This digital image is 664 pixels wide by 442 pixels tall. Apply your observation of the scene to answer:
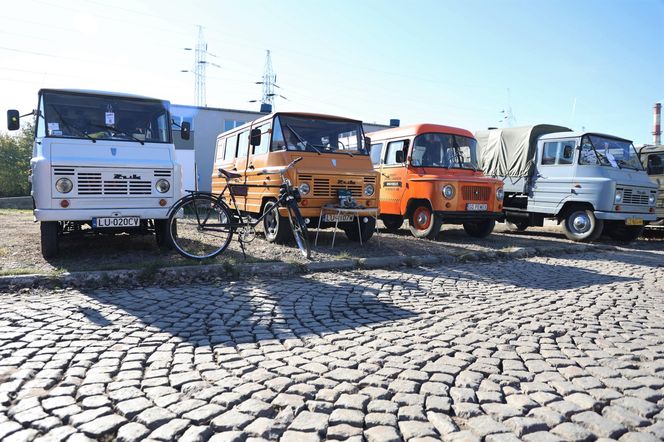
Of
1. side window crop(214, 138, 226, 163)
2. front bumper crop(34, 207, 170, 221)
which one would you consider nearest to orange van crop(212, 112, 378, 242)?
front bumper crop(34, 207, 170, 221)

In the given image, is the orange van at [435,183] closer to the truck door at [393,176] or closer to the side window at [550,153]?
the truck door at [393,176]

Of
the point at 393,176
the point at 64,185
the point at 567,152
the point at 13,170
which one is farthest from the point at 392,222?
the point at 13,170

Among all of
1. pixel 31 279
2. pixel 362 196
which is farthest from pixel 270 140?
pixel 31 279

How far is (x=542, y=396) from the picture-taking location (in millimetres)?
2664

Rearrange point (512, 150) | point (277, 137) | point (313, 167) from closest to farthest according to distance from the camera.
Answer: point (313, 167)
point (277, 137)
point (512, 150)

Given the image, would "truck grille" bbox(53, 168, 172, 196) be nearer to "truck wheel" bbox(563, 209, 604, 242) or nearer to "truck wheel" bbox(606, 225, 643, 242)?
"truck wheel" bbox(563, 209, 604, 242)

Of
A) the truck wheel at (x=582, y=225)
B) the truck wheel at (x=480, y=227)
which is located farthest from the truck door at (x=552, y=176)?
the truck wheel at (x=480, y=227)

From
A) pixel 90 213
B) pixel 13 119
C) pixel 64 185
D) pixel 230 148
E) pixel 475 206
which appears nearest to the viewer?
pixel 64 185

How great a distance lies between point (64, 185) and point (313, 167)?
3954mm

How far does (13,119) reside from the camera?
7.52 metres

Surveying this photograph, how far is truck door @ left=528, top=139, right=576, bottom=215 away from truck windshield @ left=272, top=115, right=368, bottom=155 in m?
5.70

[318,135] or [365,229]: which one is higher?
[318,135]

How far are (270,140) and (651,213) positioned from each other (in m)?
9.68

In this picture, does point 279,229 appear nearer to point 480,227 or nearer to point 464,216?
point 464,216
